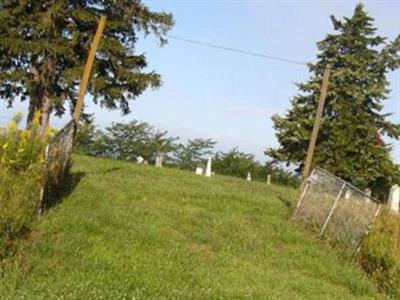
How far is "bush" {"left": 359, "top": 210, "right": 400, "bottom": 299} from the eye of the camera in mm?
11438

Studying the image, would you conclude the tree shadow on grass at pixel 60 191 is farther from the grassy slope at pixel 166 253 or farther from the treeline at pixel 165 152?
the treeline at pixel 165 152

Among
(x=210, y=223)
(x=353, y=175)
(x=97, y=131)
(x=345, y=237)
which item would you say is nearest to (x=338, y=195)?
(x=345, y=237)

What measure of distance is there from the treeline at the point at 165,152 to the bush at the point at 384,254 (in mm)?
28347

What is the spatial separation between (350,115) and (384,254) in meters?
25.4

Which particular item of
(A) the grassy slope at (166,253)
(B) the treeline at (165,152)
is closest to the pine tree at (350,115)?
(B) the treeline at (165,152)

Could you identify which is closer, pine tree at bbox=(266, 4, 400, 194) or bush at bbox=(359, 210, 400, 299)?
bush at bbox=(359, 210, 400, 299)

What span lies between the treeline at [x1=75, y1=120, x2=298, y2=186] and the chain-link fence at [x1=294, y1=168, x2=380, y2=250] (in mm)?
26444

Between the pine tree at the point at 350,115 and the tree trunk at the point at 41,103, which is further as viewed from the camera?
the pine tree at the point at 350,115

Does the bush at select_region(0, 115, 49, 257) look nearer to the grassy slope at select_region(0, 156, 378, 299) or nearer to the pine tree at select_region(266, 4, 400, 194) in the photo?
the grassy slope at select_region(0, 156, 378, 299)

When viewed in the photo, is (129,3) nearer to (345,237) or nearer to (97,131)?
(97,131)

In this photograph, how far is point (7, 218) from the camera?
923cm

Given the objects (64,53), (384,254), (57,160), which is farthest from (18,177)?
(64,53)

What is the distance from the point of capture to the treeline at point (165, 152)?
→ 42438 mm

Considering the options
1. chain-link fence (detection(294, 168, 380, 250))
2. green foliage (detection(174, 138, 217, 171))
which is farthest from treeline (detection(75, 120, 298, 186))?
chain-link fence (detection(294, 168, 380, 250))
